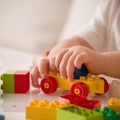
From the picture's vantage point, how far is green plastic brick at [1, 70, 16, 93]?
2.09 ft

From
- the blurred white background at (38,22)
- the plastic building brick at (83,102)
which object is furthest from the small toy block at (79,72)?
the blurred white background at (38,22)

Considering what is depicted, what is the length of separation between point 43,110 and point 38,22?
828 mm

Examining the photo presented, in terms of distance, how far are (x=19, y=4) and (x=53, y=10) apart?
121mm

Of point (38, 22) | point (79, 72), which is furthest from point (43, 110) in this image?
point (38, 22)

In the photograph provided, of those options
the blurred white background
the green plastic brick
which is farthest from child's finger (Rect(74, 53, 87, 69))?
the blurred white background

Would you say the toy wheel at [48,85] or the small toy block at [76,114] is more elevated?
the toy wheel at [48,85]

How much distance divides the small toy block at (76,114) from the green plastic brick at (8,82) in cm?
21

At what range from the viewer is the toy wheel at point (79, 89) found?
598 mm

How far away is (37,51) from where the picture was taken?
1268 millimetres

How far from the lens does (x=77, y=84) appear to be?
1.99 ft

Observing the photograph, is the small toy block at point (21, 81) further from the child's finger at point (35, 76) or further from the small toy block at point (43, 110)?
the small toy block at point (43, 110)

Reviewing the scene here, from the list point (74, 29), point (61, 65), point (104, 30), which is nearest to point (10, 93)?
point (61, 65)

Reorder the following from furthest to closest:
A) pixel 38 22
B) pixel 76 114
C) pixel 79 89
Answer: pixel 38 22
pixel 79 89
pixel 76 114

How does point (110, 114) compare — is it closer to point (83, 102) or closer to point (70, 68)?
point (83, 102)
